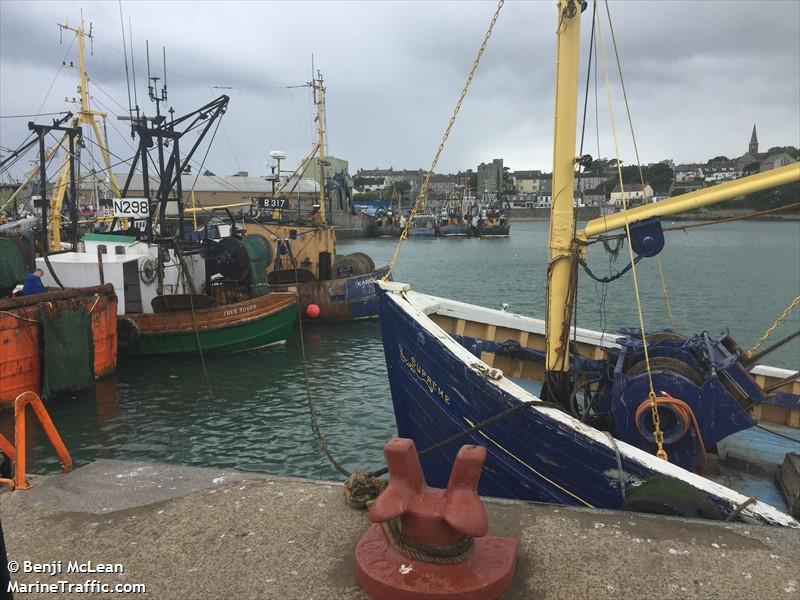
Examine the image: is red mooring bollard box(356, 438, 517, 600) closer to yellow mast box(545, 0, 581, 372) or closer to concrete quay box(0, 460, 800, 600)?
concrete quay box(0, 460, 800, 600)

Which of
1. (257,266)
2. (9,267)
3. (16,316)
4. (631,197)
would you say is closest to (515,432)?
(16,316)

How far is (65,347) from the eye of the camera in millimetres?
11875

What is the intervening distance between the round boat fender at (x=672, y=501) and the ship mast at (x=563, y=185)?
2221 mm

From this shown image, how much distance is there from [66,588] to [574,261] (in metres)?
5.04

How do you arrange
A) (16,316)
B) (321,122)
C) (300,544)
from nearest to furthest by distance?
(300,544)
(16,316)
(321,122)

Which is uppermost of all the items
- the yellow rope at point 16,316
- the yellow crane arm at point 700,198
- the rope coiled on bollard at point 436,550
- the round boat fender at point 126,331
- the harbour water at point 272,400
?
the yellow crane arm at point 700,198

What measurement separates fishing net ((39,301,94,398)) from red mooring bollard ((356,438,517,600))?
1081 centimetres

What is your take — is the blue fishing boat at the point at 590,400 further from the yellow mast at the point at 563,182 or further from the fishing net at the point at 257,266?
the fishing net at the point at 257,266

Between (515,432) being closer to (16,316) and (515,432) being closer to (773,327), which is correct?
(773,327)

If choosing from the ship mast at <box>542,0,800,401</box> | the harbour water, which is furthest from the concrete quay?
the harbour water

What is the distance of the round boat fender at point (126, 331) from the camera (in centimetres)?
1491

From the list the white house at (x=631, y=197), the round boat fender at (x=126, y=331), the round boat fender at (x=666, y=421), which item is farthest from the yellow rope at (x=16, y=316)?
the round boat fender at (x=666, y=421)

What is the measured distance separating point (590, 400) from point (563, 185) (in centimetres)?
234

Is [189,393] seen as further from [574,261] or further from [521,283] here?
[521,283]
